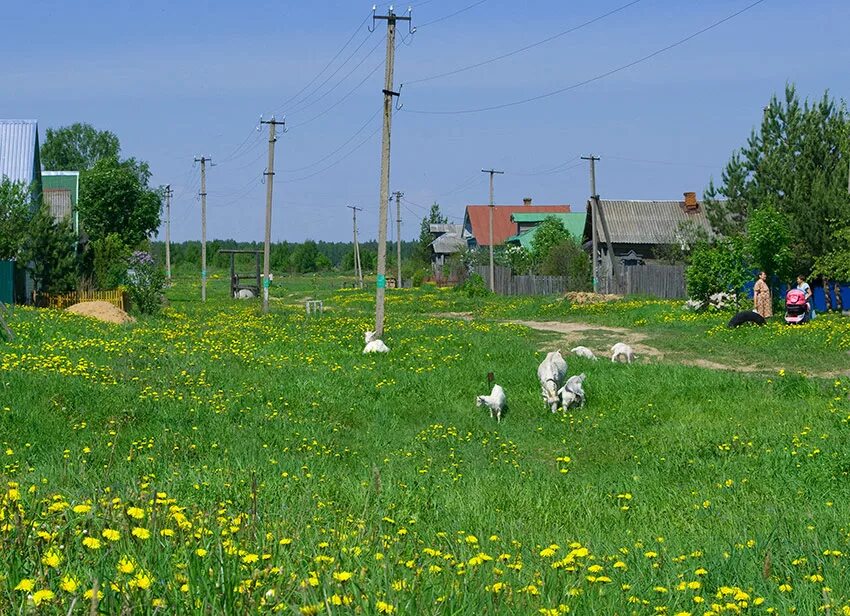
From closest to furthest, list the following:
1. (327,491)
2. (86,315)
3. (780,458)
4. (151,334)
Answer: (327,491) → (780,458) → (151,334) → (86,315)

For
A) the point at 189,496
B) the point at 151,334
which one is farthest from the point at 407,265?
the point at 189,496

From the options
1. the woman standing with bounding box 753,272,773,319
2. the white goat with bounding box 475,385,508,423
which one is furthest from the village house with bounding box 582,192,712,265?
the white goat with bounding box 475,385,508,423

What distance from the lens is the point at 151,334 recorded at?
80.3ft

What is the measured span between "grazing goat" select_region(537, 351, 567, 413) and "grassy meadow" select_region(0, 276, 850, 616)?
0.76ft

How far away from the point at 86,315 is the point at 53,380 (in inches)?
688

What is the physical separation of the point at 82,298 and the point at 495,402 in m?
A: 25.6

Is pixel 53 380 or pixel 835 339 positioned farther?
pixel 835 339

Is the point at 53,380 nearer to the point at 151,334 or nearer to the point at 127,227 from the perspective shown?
the point at 151,334

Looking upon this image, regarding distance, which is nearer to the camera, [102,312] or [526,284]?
[102,312]

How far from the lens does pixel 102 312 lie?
31656 millimetres

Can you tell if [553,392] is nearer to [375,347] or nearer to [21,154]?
[375,347]

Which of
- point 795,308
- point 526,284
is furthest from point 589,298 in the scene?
point 795,308

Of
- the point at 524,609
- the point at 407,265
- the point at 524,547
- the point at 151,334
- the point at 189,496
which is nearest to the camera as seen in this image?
the point at 524,609

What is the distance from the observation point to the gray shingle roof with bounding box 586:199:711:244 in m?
61.2
